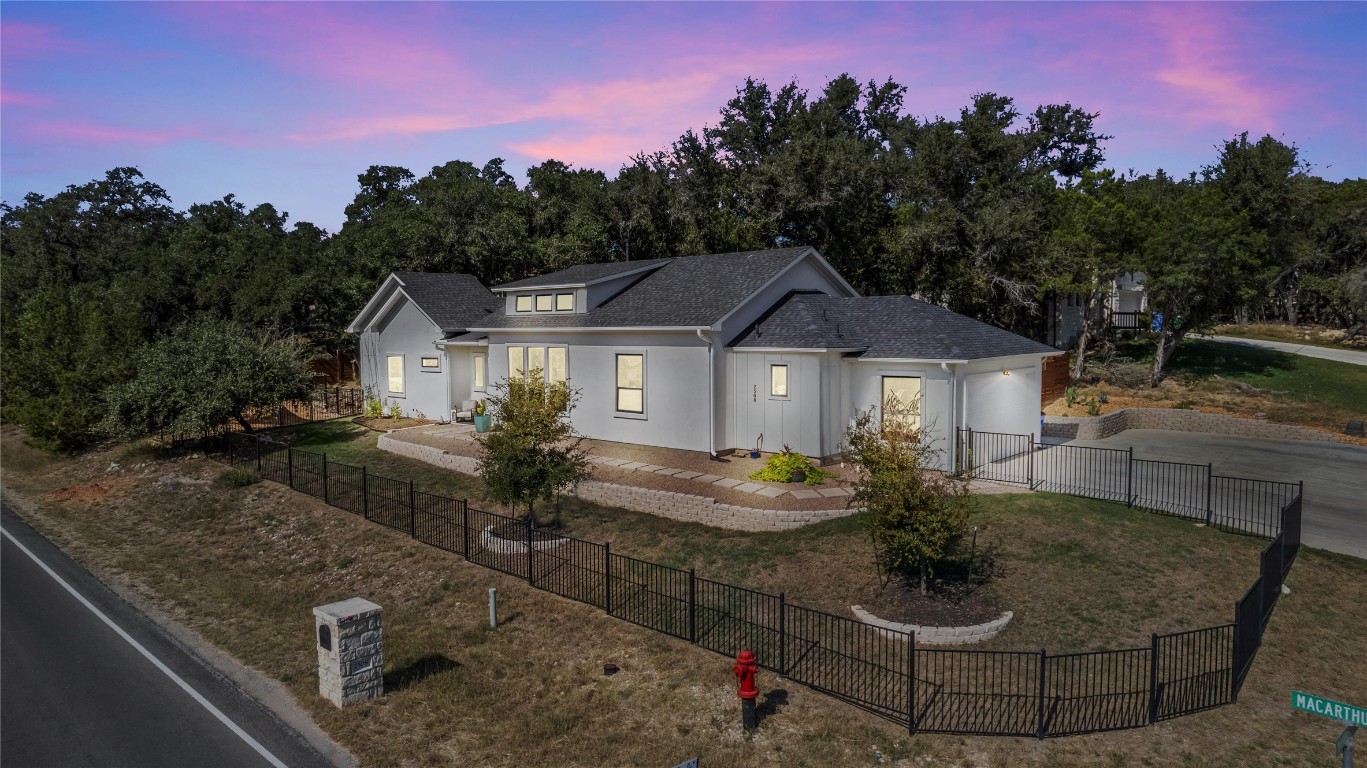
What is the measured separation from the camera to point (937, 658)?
11.8 m

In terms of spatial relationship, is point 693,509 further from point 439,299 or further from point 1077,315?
point 1077,315

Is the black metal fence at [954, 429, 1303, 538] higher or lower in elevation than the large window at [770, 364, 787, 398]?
lower

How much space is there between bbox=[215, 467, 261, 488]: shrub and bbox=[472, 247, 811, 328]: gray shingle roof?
30.9 feet

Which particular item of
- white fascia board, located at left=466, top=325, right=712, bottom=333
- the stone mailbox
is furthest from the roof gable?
the stone mailbox

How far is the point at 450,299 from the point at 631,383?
13189 millimetres

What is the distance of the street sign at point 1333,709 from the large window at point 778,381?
15.3 m

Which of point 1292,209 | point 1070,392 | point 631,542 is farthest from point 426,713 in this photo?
point 1292,209

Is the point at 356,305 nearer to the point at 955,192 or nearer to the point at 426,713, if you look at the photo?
the point at 955,192

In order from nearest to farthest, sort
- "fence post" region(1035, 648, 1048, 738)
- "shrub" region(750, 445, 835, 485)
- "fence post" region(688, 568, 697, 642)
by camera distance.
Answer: "fence post" region(1035, 648, 1048, 738)
"fence post" region(688, 568, 697, 642)
"shrub" region(750, 445, 835, 485)

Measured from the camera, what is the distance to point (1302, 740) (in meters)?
9.84

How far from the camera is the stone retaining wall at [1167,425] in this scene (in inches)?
1060

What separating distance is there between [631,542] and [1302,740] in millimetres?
11944

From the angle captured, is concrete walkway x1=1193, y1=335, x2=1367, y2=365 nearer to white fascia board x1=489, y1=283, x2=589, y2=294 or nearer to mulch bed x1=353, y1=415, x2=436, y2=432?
white fascia board x1=489, y1=283, x2=589, y2=294

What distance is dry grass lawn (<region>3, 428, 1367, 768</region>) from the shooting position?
9758mm
